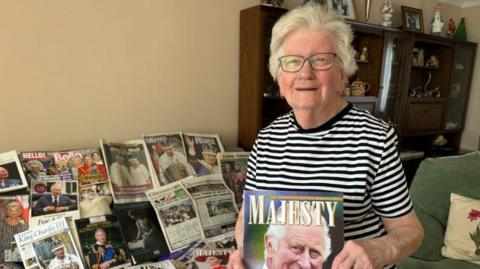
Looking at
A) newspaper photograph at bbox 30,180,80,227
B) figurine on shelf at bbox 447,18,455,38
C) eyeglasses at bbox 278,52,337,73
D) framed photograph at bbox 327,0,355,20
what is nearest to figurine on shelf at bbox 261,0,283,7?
framed photograph at bbox 327,0,355,20

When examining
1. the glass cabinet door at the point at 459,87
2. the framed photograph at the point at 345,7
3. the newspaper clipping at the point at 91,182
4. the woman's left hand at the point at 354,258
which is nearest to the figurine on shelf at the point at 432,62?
the glass cabinet door at the point at 459,87

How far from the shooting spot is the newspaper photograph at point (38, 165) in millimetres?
1668

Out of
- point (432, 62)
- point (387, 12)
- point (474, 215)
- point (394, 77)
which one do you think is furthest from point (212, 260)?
point (432, 62)

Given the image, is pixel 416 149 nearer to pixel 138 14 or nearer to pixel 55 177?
pixel 138 14

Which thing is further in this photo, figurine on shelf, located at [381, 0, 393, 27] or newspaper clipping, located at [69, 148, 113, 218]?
figurine on shelf, located at [381, 0, 393, 27]

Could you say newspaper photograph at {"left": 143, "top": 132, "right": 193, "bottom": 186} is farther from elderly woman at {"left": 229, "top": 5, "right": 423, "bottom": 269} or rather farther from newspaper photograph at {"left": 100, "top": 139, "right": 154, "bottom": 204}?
elderly woman at {"left": 229, "top": 5, "right": 423, "bottom": 269}

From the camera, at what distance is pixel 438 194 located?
1808 mm

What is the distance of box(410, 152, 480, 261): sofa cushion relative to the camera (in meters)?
1.71

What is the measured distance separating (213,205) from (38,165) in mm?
911

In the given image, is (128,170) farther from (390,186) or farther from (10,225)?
(390,186)

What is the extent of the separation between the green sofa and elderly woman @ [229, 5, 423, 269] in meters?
0.94

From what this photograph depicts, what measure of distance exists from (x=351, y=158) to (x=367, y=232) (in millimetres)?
202

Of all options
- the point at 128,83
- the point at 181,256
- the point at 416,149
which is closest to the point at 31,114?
the point at 128,83

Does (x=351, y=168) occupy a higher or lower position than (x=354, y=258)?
higher
